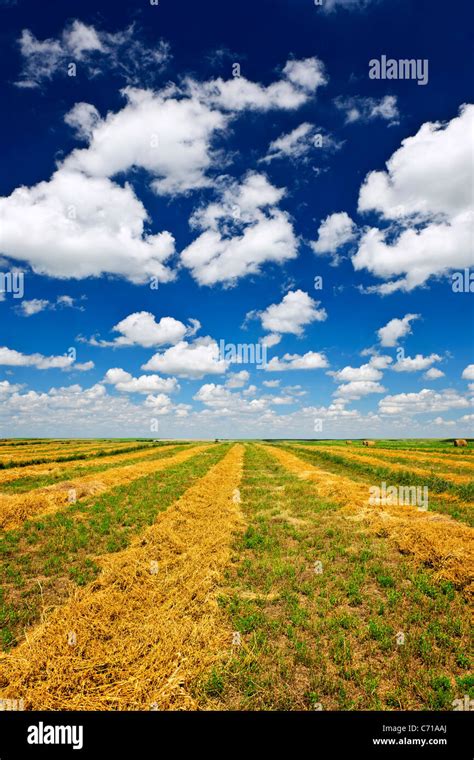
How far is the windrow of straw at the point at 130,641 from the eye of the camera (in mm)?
5703

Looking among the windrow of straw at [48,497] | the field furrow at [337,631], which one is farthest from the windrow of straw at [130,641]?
the windrow of straw at [48,497]

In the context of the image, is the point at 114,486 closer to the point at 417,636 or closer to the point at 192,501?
the point at 192,501

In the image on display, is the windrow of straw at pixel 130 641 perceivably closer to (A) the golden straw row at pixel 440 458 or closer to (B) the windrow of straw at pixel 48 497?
(B) the windrow of straw at pixel 48 497

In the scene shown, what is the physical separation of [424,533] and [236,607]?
7.85 meters

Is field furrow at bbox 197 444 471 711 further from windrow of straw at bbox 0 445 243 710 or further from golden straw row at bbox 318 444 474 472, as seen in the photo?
golden straw row at bbox 318 444 474 472

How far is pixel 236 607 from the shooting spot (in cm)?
860

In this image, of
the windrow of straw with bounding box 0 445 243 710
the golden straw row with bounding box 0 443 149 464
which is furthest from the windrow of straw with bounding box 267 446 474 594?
the golden straw row with bounding box 0 443 149 464

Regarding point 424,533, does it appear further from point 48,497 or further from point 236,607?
point 48,497

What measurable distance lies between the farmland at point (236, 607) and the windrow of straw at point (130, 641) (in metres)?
0.03

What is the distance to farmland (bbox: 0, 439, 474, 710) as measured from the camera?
590 centimetres
